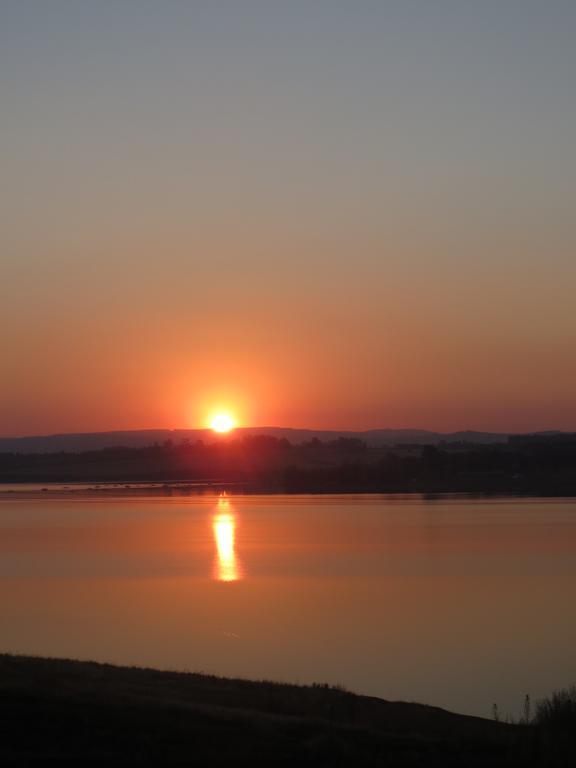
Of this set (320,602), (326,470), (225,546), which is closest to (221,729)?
(320,602)

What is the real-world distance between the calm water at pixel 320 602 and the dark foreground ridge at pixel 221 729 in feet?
8.84

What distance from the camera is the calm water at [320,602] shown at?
56.3ft

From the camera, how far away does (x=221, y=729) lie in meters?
10.4

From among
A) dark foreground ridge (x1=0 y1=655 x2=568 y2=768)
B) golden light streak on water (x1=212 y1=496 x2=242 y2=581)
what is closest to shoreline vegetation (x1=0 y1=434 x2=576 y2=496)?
golden light streak on water (x1=212 y1=496 x2=242 y2=581)

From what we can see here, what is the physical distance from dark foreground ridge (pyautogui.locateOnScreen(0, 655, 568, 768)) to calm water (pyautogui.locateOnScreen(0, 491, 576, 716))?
2694 millimetres

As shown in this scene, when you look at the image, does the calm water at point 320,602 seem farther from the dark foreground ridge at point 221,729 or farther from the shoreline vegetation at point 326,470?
the shoreline vegetation at point 326,470

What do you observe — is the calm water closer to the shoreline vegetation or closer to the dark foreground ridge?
the dark foreground ridge

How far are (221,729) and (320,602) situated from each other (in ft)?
46.3

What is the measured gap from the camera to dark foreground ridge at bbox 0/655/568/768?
9.24 metres

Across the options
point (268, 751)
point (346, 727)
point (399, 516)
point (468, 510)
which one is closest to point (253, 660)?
point (346, 727)

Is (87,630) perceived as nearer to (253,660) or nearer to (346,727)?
(253,660)

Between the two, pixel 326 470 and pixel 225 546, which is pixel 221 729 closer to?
pixel 225 546

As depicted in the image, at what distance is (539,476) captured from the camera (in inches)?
3720

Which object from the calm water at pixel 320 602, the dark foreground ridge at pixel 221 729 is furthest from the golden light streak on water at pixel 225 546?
the dark foreground ridge at pixel 221 729
